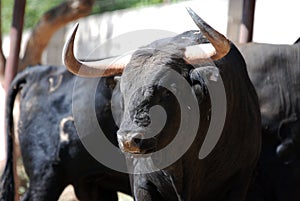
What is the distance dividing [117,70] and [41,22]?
665 cm

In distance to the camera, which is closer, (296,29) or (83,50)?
(296,29)

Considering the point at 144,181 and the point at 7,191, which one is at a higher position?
the point at 144,181

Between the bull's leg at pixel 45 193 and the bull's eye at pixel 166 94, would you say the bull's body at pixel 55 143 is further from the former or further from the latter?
the bull's eye at pixel 166 94

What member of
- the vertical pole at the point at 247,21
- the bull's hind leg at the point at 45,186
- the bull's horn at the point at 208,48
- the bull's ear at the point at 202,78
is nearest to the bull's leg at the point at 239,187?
the bull's ear at the point at 202,78

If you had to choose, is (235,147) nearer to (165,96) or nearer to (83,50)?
(165,96)

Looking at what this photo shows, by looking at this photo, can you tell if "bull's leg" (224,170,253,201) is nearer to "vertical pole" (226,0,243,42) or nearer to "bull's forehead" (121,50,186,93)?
"bull's forehead" (121,50,186,93)

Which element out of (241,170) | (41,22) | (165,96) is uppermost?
(165,96)

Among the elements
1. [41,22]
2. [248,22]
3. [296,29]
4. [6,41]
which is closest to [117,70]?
[248,22]

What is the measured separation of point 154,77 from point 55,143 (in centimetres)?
219

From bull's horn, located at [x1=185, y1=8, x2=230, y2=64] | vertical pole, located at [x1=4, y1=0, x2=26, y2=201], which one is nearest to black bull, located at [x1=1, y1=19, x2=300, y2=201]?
vertical pole, located at [x1=4, y1=0, x2=26, y2=201]

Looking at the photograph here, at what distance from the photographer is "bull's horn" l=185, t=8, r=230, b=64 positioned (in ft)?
14.6

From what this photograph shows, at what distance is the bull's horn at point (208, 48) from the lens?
14.6 feet

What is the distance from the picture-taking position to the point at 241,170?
5043 millimetres

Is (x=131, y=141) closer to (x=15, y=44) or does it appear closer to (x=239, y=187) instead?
(x=239, y=187)
